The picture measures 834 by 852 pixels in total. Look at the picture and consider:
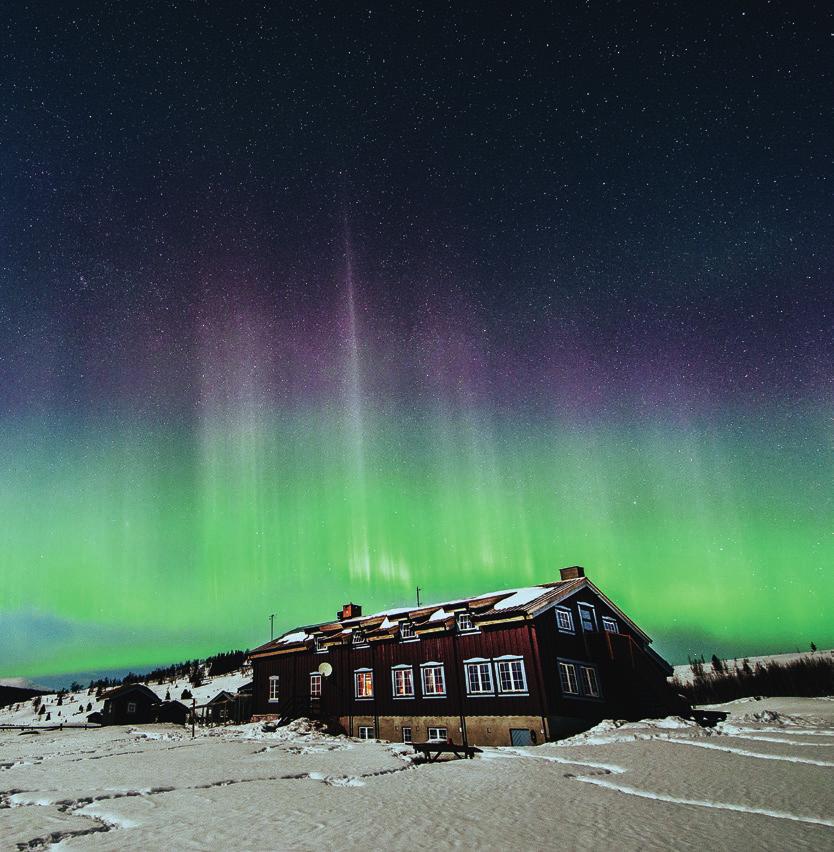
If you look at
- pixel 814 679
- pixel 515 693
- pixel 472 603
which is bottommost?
pixel 814 679

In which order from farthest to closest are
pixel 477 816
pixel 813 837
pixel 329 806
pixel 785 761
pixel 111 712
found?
pixel 111 712 → pixel 785 761 → pixel 329 806 → pixel 477 816 → pixel 813 837

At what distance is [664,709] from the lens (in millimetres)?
32906

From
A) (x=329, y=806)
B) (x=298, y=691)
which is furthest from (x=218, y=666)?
(x=329, y=806)

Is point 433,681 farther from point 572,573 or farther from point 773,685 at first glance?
point 773,685

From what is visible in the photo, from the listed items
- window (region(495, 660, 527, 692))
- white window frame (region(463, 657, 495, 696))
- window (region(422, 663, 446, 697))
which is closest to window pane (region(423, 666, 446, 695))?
window (region(422, 663, 446, 697))

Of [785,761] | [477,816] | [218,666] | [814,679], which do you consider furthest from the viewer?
[218,666]

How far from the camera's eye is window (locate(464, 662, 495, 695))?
102 ft

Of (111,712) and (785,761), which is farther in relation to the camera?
(111,712)

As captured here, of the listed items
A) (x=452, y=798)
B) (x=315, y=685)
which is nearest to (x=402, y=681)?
(x=315, y=685)

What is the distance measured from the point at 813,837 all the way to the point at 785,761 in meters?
10.7

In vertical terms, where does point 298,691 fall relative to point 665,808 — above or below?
above

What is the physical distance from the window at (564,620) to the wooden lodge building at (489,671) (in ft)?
0.19

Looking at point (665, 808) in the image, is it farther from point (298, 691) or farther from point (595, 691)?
point (298, 691)

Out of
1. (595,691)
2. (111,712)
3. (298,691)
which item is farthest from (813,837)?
(111,712)
